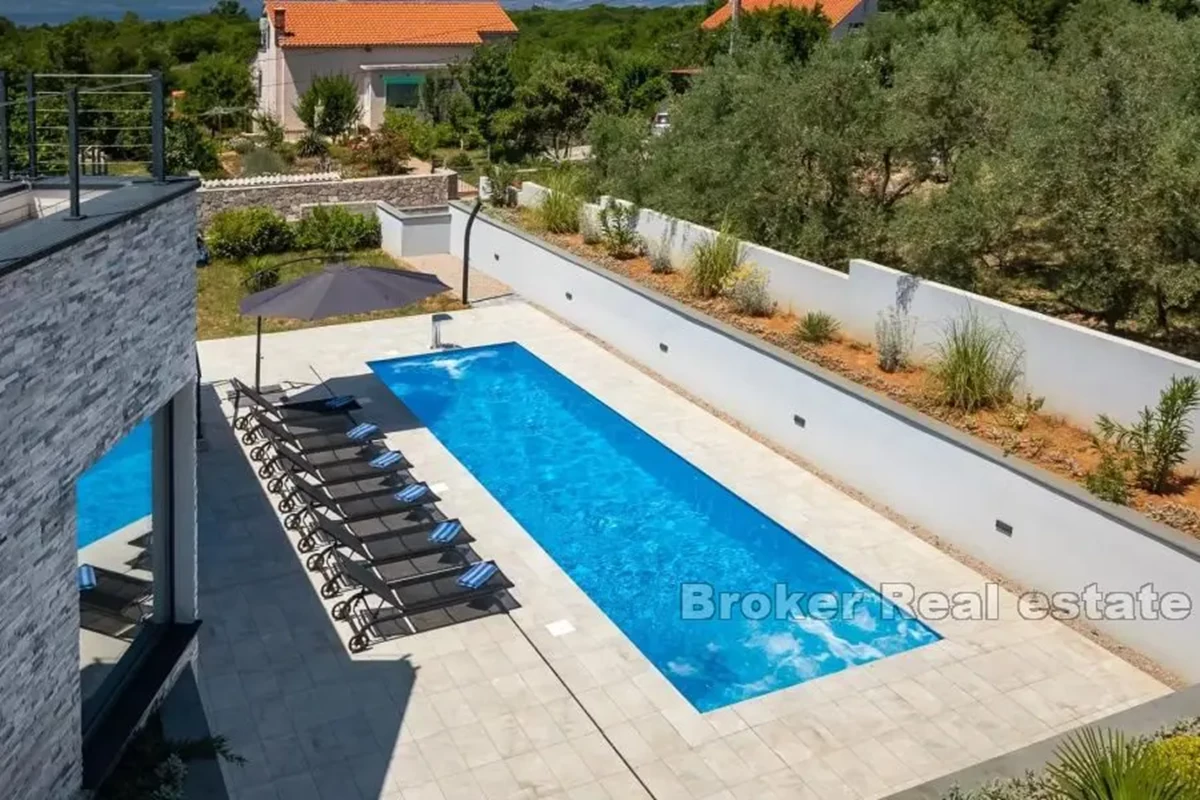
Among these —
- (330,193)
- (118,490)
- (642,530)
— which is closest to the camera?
(118,490)

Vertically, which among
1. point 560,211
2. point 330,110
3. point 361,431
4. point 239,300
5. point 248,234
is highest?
point 330,110

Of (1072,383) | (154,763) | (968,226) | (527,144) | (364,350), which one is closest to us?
(154,763)

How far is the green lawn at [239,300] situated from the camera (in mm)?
20797

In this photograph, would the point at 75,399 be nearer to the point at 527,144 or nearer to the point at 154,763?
the point at 154,763

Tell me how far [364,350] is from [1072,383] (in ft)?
38.1

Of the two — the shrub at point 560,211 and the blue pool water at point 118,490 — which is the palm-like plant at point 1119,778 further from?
the shrub at point 560,211

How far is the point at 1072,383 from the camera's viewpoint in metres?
13.4

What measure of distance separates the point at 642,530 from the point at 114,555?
659 cm

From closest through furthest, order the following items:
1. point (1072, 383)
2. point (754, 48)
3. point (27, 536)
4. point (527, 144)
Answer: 1. point (27, 536)
2. point (1072, 383)
3. point (754, 48)
4. point (527, 144)

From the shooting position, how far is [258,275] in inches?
851

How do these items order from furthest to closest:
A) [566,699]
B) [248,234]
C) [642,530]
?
[248,234] < [642,530] < [566,699]

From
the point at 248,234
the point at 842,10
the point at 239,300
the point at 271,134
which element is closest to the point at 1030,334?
the point at 239,300

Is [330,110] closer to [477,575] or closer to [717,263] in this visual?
[717,263]

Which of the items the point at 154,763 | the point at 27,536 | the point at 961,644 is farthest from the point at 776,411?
the point at 27,536
